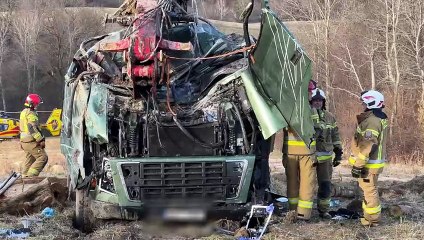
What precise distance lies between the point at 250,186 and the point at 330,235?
35.4 inches

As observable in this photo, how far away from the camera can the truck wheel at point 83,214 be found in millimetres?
5852

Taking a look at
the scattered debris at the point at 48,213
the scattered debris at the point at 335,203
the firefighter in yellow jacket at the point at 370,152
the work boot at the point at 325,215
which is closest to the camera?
the firefighter in yellow jacket at the point at 370,152

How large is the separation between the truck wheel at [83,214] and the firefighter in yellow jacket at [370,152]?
9.36 ft

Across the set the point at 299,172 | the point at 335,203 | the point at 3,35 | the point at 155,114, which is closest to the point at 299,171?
the point at 299,172

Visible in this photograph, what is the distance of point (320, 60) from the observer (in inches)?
1286

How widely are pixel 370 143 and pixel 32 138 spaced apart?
20.5 ft

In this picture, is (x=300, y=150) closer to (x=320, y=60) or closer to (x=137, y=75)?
(x=137, y=75)

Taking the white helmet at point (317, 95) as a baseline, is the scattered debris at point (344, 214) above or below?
below

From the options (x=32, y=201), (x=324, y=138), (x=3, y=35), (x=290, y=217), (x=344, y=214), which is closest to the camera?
(x=290, y=217)

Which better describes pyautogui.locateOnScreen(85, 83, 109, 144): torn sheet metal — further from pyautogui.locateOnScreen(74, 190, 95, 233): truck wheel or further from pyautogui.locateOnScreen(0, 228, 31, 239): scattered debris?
pyautogui.locateOnScreen(0, 228, 31, 239): scattered debris

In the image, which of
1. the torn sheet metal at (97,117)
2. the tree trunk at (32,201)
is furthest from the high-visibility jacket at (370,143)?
the tree trunk at (32,201)

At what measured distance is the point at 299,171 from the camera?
6.38 m

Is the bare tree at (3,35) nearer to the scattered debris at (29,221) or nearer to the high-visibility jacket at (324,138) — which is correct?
the scattered debris at (29,221)

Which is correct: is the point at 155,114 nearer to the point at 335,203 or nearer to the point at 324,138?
the point at 324,138
